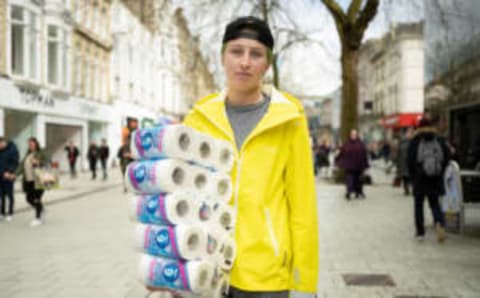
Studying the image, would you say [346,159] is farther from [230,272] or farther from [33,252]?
[230,272]

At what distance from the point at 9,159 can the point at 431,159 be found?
29.2 ft

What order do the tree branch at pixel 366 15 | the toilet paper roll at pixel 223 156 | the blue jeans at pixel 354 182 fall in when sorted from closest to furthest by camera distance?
1. the toilet paper roll at pixel 223 156
2. the blue jeans at pixel 354 182
3. the tree branch at pixel 366 15

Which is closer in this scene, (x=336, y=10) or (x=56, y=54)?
(x=336, y=10)

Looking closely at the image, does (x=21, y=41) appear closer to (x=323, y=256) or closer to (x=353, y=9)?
(x=353, y=9)

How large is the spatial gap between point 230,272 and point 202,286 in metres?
0.21

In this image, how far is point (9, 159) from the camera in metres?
12.7

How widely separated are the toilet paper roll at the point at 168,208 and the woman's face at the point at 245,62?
1.71 ft

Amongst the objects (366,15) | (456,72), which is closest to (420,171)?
(456,72)

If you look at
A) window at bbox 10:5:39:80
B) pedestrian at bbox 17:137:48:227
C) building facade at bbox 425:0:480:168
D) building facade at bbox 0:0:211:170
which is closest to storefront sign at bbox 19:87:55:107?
building facade at bbox 0:0:211:170

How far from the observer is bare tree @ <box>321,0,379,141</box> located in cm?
1984

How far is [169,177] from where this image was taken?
6.63 feet

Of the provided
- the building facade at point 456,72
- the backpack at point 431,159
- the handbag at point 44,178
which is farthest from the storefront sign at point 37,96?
the backpack at point 431,159

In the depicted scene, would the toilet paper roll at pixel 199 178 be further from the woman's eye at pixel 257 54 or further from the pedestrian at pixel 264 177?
the woman's eye at pixel 257 54

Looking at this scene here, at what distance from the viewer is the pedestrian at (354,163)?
16109 mm
